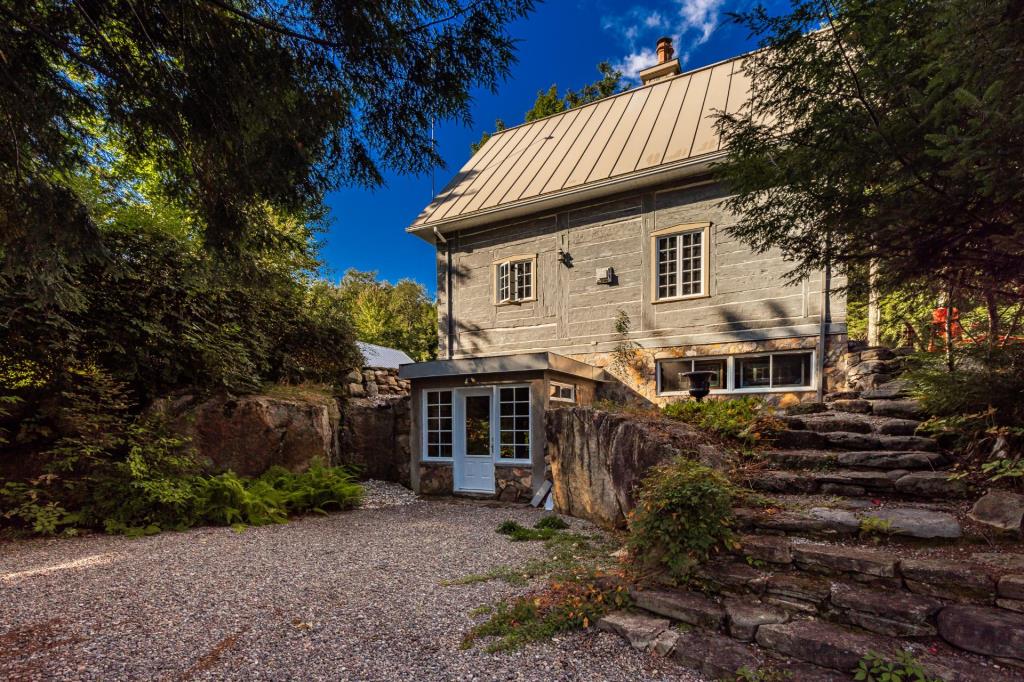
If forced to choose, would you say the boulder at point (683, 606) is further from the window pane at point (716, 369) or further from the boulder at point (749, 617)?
the window pane at point (716, 369)

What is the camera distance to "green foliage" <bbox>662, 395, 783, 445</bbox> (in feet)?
16.3

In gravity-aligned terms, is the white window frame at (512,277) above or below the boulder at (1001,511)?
above

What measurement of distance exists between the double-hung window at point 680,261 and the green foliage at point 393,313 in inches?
457

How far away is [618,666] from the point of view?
8.21ft

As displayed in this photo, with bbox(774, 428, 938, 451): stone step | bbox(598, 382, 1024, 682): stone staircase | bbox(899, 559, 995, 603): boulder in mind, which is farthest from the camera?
bbox(774, 428, 938, 451): stone step

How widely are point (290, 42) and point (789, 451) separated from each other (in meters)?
5.49

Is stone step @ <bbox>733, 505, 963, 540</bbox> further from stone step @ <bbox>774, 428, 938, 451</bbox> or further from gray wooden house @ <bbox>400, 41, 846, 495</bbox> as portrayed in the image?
gray wooden house @ <bbox>400, 41, 846, 495</bbox>

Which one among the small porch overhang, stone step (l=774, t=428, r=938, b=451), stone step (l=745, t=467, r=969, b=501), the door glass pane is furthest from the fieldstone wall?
stone step (l=745, t=467, r=969, b=501)

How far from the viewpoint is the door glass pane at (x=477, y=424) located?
332 inches

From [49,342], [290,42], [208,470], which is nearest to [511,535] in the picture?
[208,470]

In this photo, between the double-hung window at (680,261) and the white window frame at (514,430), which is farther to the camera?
the double-hung window at (680,261)

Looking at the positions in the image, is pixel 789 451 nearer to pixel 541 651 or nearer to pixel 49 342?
pixel 541 651

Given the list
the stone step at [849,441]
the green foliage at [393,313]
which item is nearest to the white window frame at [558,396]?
the stone step at [849,441]

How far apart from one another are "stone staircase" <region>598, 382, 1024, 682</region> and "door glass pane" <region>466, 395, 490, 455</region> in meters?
5.33
